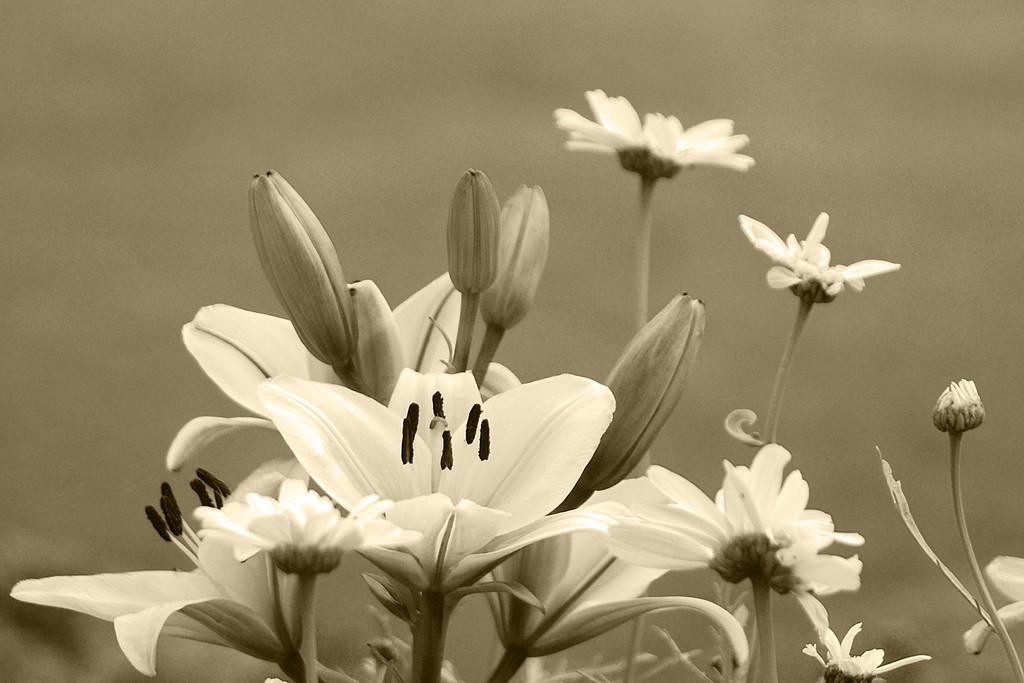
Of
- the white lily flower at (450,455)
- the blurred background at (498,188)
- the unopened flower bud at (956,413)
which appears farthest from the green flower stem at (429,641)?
the blurred background at (498,188)

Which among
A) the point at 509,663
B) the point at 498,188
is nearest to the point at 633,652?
the point at 509,663

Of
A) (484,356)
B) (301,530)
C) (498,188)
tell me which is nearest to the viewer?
(301,530)

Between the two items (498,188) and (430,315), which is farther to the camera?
(498,188)

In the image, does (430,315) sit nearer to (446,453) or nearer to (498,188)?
(446,453)

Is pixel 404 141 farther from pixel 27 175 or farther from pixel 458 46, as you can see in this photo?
pixel 27 175

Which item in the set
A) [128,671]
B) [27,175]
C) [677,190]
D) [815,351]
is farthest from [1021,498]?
[27,175]

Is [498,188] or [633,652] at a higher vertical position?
[498,188]
